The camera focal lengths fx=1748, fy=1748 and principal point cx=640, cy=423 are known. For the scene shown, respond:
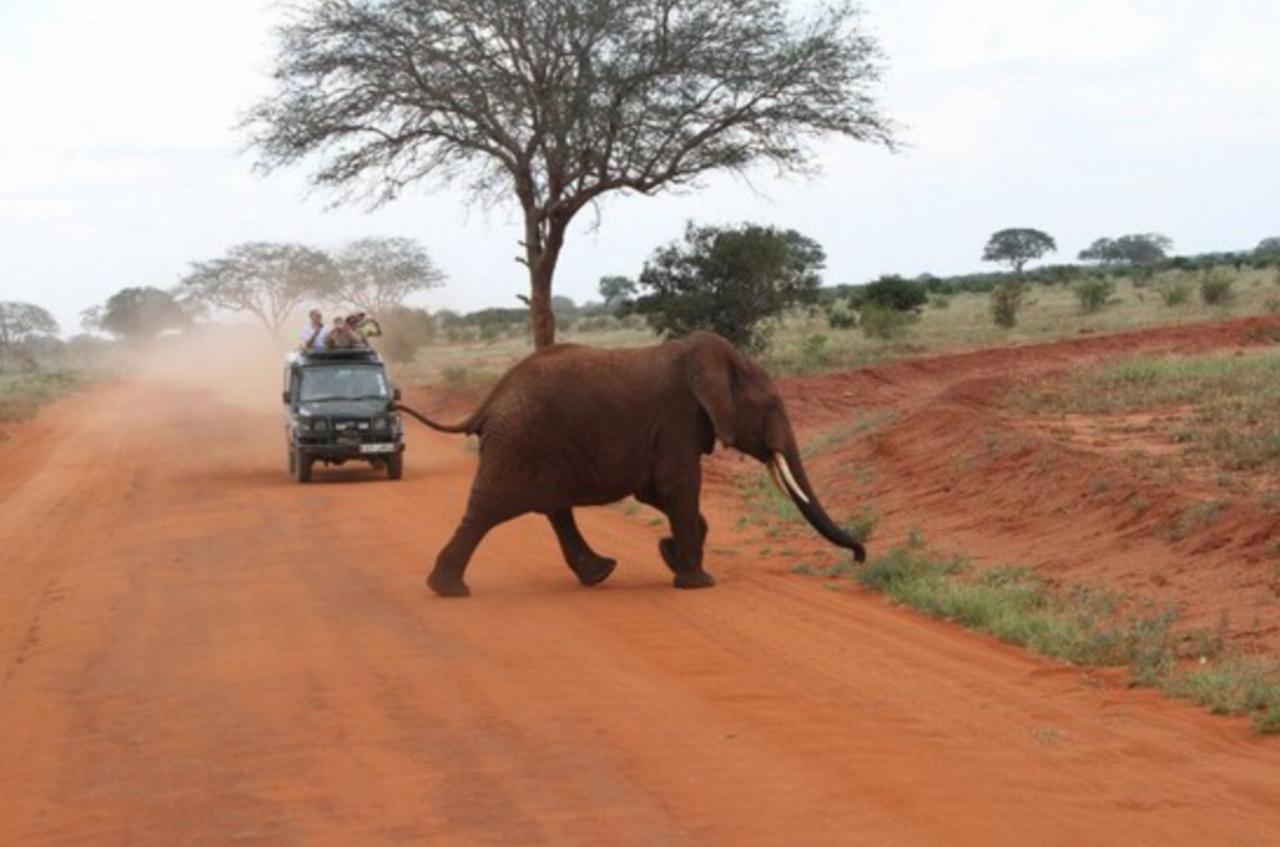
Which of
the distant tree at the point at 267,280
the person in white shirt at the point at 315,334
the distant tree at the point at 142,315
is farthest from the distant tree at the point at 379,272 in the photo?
the person in white shirt at the point at 315,334

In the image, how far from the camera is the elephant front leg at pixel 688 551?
13.5 metres

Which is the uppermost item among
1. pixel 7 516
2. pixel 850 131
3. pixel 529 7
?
pixel 529 7

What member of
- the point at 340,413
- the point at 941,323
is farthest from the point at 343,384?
the point at 941,323

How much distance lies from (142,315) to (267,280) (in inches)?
1143

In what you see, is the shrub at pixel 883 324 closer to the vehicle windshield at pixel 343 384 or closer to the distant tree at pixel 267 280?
the vehicle windshield at pixel 343 384

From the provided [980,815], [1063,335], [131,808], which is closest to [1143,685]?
[980,815]

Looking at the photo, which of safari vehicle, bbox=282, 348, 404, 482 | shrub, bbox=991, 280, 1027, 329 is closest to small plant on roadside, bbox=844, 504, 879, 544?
safari vehicle, bbox=282, 348, 404, 482

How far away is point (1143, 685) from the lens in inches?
380

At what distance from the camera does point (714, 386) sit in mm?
13703

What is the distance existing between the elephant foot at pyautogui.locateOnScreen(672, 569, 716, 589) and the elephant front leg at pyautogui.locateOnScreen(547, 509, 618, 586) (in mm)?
697

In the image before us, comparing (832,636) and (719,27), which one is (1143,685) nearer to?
(832,636)

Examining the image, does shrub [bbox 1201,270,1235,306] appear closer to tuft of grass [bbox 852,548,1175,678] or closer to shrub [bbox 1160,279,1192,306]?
shrub [bbox 1160,279,1192,306]

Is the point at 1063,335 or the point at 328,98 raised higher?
the point at 328,98

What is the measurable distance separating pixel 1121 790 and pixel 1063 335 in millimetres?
32295
